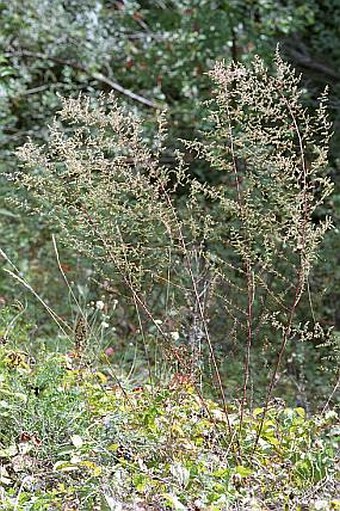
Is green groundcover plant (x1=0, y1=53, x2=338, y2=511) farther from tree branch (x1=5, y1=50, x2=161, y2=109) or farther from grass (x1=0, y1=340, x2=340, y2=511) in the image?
tree branch (x1=5, y1=50, x2=161, y2=109)

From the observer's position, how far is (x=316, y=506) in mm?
2549

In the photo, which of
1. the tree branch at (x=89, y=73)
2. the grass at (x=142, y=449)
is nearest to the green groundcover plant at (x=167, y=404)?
the grass at (x=142, y=449)

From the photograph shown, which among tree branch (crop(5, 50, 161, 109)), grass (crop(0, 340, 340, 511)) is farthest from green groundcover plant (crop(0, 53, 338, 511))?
tree branch (crop(5, 50, 161, 109))

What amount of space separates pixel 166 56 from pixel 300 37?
114 cm

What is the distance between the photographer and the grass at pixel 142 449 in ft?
8.55

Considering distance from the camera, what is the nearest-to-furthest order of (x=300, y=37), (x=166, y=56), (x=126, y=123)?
(x=126, y=123)
(x=166, y=56)
(x=300, y=37)

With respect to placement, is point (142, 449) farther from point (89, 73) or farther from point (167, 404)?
point (89, 73)

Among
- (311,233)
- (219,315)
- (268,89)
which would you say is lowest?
(219,315)

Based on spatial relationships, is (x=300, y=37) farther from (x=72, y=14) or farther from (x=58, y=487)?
(x=58, y=487)

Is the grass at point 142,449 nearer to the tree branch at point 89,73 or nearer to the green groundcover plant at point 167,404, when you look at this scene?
the green groundcover plant at point 167,404

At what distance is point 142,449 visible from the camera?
289cm

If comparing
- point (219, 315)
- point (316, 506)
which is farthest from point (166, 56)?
point (316, 506)

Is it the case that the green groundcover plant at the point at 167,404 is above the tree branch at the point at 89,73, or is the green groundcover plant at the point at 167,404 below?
above

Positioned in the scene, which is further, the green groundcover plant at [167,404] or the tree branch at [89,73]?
the tree branch at [89,73]
